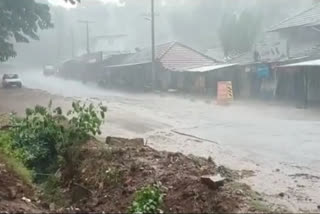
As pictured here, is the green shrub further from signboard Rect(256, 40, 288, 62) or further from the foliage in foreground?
signboard Rect(256, 40, 288, 62)

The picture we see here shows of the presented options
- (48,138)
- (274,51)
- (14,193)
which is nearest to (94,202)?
(14,193)

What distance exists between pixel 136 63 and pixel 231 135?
30.7 meters

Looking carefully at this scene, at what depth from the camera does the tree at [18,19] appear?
29438 millimetres

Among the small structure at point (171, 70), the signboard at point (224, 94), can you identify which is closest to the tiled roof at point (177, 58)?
the small structure at point (171, 70)

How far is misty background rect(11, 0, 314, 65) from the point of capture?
176 ft

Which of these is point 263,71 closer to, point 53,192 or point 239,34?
point 239,34

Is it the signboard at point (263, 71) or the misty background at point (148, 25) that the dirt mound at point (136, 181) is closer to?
the signboard at point (263, 71)

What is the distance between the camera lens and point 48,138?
1096cm

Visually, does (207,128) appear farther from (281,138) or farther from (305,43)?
(305,43)

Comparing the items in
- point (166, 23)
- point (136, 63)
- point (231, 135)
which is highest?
point (166, 23)

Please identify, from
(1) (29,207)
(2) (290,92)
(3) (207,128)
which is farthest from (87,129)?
(2) (290,92)

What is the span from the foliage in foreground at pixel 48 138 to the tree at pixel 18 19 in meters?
19.2

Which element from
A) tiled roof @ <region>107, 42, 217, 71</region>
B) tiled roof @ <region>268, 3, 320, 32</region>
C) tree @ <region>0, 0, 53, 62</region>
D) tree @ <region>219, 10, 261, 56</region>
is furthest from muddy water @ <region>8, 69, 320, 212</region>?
tree @ <region>219, 10, 261, 56</region>

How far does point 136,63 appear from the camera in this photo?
153 feet
